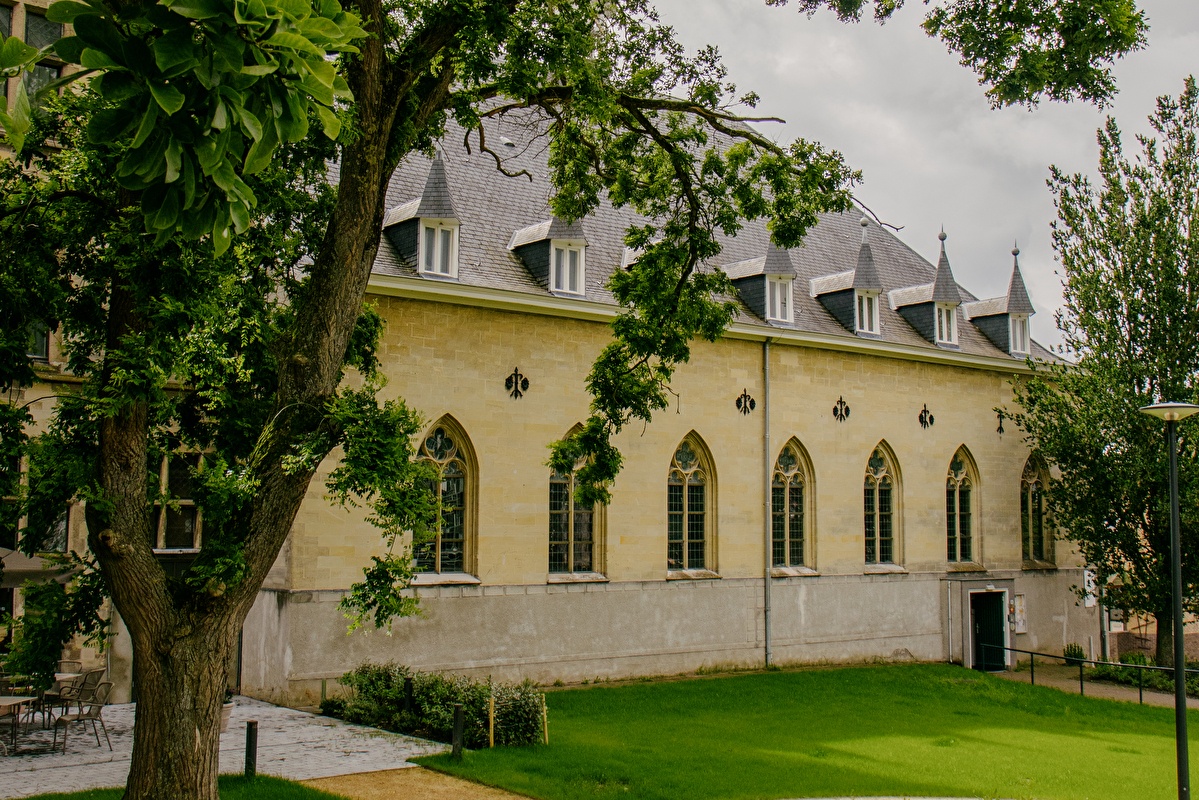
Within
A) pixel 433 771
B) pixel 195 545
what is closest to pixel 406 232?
pixel 195 545

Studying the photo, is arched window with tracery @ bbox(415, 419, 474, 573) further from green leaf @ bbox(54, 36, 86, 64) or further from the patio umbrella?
green leaf @ bbox(54, 36, 86, 64)

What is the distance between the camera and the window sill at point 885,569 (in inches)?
1022

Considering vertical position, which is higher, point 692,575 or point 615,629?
point 692,575

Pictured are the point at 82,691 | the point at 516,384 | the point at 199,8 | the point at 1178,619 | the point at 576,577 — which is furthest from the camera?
the point at 576,577

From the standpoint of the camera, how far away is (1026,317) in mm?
29891

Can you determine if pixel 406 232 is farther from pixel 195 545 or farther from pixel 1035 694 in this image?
pixel 1035 694

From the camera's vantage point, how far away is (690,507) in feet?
77.0

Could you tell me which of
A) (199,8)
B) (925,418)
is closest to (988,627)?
(925,418)

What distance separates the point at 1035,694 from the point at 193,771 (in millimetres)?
18779

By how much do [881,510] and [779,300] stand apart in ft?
20.3

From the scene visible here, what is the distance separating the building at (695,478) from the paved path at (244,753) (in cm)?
244

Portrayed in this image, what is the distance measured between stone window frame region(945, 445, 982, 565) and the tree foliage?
209 centimetres

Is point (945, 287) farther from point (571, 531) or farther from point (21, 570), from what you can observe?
point (21, 570)

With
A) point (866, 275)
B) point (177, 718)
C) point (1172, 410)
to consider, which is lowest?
point (177, 718)
